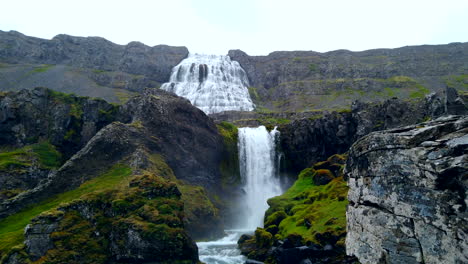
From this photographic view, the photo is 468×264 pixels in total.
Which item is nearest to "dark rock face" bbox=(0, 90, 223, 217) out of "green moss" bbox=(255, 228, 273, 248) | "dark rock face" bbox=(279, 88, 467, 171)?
"green moss" bbox=(255, 228, 273, 248)

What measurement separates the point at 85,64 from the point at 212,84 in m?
66.7

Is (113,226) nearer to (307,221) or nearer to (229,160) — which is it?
(307,221)

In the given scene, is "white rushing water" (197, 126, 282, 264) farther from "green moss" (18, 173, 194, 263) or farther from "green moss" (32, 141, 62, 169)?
"green moss" (32, 141, 62, 169)

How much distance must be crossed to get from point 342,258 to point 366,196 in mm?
9609

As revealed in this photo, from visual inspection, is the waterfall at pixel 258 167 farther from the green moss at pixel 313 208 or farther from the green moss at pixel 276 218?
the green moss at pixel 276 218

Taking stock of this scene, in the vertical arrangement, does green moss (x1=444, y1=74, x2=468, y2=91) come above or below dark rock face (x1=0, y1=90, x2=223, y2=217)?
above

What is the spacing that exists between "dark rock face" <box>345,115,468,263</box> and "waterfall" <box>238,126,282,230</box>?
4335cm

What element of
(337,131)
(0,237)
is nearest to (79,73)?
(337,131)

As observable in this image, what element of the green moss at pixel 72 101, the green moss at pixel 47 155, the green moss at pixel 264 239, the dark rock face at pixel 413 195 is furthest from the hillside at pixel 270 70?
the dark rock face at pixel 413 195

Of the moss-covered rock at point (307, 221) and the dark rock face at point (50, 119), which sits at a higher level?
the dark rock face at point (50, 119)

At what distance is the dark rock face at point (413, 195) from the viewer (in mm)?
10734

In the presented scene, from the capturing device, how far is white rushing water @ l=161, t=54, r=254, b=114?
12456 cm

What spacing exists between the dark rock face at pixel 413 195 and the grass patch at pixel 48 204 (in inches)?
946

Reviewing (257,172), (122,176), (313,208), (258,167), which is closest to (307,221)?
(313,208)
